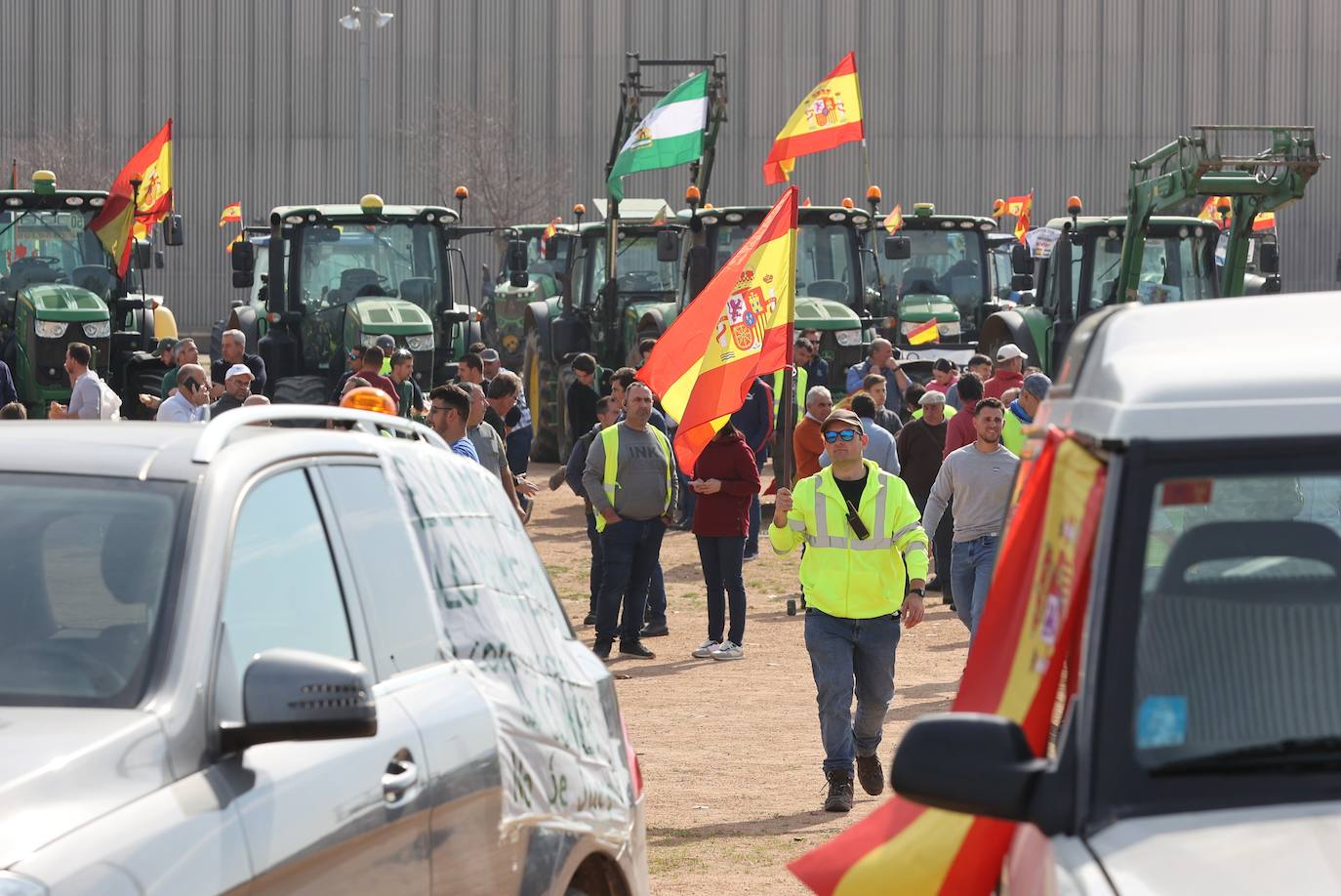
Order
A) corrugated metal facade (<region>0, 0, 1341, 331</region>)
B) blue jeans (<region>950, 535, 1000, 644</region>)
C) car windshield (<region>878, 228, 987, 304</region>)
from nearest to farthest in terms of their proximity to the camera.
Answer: blue jeans (<region>950, 535, 1000, 644</region>) → car windshield (<region>878, 228, 987, 304</region>) → corrugated metal facade (<region>0, 0, 1341, 331</region>)

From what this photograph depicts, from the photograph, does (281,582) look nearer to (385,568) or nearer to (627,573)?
(385,568)

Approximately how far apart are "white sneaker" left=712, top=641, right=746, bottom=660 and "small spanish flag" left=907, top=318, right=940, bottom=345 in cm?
1128

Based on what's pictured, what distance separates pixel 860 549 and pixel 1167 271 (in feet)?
45.2

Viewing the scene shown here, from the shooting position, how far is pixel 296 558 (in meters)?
3.93

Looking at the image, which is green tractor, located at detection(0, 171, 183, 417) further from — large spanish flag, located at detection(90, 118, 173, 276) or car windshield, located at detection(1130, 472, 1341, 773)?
car windshield, located at detection(1130, 472, 1341, 773)

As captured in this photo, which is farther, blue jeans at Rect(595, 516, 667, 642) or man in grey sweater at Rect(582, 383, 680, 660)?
blue jeans at Rect(595, 516, 667, 642)

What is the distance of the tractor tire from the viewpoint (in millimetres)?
25250

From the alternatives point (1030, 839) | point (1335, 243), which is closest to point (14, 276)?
point (1030, 839)

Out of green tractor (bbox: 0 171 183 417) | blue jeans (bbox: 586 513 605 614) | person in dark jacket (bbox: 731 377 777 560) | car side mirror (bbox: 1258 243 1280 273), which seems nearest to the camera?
blue jeans (bbox: 586 513 605 614)

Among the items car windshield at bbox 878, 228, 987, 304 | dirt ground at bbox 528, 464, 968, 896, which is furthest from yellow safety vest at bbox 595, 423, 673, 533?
car windshield at bbox 878, 228, 987, 304

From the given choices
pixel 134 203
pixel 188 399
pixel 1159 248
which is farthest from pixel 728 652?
pixel 1159 248

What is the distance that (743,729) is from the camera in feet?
37.0

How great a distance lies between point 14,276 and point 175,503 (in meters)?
18.4

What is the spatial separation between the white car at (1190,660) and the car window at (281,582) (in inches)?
52.8
